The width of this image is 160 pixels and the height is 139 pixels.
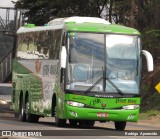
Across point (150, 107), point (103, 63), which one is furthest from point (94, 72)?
point (150, 107)

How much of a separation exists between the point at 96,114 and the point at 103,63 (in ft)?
5.31

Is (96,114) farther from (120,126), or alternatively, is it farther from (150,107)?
(150,107)

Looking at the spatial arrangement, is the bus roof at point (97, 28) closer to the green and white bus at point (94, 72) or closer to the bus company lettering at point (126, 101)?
the green and white bus at point (94, 72)

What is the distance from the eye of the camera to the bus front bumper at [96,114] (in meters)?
26.2

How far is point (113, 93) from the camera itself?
26.5m

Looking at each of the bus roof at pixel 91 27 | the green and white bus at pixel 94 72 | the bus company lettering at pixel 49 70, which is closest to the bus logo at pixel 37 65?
the bus company lettering at pixel 49 70

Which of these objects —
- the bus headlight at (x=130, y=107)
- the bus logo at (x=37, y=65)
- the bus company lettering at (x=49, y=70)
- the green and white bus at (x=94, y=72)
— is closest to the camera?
the green and white bus at (x=94, y=72)

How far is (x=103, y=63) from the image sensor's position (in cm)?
2678

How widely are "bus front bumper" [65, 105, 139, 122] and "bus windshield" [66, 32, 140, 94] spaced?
61 centimetres

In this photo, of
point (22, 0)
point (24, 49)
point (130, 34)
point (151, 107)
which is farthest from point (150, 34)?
point (22, 0)

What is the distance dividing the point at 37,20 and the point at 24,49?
34.4m

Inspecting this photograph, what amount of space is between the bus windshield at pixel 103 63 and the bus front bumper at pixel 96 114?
61cm

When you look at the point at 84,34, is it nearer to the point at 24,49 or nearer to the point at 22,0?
the point at 24,49

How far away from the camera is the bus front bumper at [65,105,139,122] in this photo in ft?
86.1
